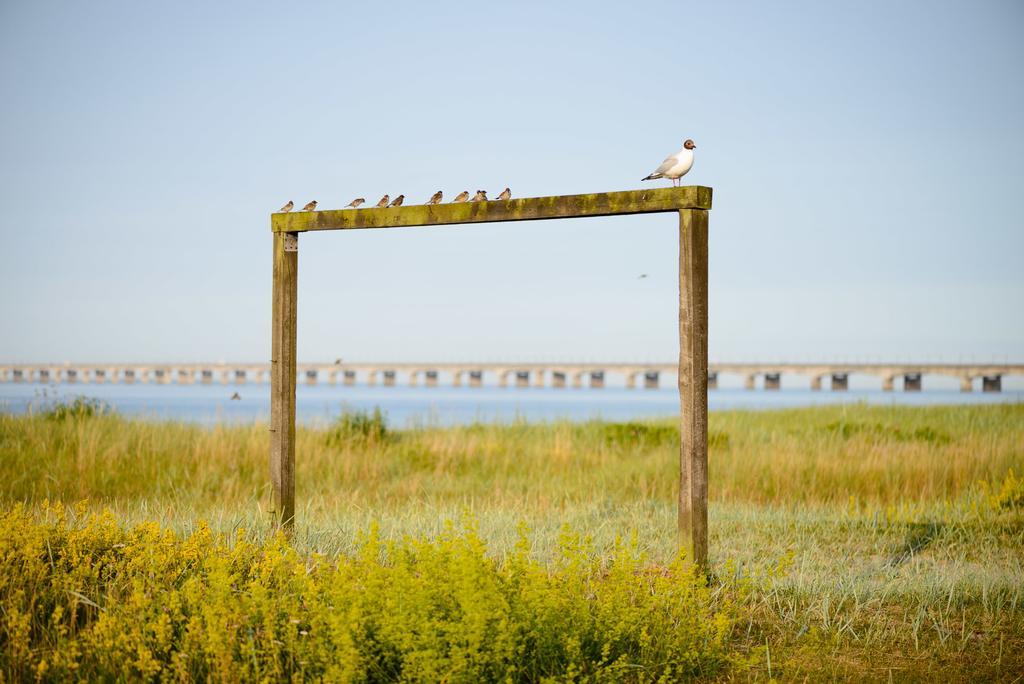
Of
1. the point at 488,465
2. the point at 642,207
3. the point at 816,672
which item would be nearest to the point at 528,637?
the point at 816,672

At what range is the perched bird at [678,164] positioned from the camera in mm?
5812

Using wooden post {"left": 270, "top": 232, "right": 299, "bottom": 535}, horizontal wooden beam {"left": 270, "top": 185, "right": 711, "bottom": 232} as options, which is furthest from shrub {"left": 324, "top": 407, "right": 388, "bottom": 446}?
horizontal wooden beam {"left": 270, "top": 185, "right": 711, "bottom": 232}

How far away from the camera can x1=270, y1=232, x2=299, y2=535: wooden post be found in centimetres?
701

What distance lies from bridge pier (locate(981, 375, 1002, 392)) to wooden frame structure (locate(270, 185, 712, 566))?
76.4 metres

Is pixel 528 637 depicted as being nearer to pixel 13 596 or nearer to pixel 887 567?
pixel 13 596

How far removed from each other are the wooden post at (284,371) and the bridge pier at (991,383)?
252ft

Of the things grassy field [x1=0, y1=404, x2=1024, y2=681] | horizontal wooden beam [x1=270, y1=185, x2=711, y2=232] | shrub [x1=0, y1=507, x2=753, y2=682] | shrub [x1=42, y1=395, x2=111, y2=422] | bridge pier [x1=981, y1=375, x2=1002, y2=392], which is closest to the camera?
shrub [x1=0, y1=507, x2=753, y2=682]

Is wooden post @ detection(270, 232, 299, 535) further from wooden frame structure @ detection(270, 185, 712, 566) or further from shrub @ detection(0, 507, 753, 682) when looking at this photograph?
shrub @ detection(0, 507, 753, 682)

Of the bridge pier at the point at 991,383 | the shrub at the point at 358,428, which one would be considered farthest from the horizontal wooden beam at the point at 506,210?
the bridge pier at the point at 991,383

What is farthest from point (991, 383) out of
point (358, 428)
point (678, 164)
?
point (678, 164)

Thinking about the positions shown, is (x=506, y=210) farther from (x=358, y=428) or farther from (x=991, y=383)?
(x=991, y=383)

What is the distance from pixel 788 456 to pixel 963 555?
511 cm

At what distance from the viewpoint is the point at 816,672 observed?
4.86m

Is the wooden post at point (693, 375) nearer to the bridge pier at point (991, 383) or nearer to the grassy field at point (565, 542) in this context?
the grassy field at point (565, 542)
